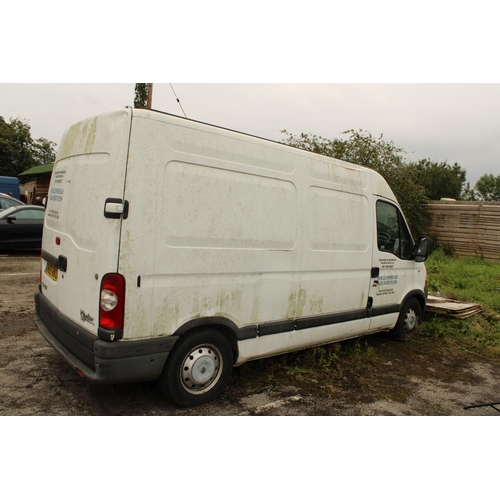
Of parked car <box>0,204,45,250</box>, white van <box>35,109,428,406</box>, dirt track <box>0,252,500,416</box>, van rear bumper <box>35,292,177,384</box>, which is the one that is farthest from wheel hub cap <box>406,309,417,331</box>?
parked car <box>0,204,45,250</box>

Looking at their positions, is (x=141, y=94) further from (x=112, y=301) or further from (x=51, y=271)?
(x=112, y=301)

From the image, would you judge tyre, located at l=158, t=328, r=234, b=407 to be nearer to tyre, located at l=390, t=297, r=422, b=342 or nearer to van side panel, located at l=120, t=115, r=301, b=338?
van side panel, located at l=120, t=115, r=301, b=338

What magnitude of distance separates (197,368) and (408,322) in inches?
151

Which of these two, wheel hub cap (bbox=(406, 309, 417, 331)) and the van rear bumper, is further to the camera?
wheel hub cap (bbox=(406, 309, 417, 331))

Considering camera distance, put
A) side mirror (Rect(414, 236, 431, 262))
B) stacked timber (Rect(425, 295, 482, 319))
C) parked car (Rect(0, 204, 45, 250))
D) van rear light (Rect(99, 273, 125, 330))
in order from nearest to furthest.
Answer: van rear light (Rect(99, 273, 125, 330)), side mirror (Rect(414, 236, 431, 262)), stacked timber (Rect(425, 295, 482, 319)), parked car (Rect(0, 204, 45, 250))

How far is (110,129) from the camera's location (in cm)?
323

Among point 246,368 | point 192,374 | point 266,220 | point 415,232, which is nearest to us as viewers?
point 192,374

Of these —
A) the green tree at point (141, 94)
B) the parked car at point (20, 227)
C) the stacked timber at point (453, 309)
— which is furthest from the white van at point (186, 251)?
the green tree at point (141, 94)

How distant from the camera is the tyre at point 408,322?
6.00 metres

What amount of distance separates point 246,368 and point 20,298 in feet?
14.8

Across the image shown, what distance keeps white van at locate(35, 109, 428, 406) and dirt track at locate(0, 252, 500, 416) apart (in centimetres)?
37

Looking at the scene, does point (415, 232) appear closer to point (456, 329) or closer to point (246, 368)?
point (456, 329)

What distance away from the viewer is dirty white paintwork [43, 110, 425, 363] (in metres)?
3.14

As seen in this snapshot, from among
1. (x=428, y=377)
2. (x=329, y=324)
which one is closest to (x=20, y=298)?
(x=329, y=324)
